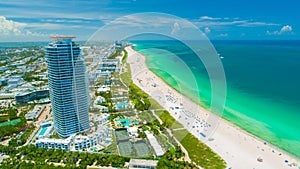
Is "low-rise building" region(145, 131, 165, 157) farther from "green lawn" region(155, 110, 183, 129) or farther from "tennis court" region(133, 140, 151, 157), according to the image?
"green lawn" region(155, 110, 183, 129)

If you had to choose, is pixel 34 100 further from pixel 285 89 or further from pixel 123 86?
pixel 285 89

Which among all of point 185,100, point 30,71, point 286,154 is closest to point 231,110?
point 185,100

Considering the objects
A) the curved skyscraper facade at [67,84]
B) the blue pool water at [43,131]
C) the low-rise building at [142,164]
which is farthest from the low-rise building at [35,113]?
the low-rise building at [142,164]

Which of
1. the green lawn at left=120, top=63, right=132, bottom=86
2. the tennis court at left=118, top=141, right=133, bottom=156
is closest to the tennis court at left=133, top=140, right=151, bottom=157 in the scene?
the tennis court at left=118, top=141, right=133, bottom=156

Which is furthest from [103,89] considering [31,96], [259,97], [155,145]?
[259,97]

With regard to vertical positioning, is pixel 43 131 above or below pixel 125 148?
above

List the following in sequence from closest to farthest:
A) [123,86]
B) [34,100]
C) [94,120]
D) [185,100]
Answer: [94,120], [185,100], [34,100], [123,86]

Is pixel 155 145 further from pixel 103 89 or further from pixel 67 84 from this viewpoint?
pixel 103 89

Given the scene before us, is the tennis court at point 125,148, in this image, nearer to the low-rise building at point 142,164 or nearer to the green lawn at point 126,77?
the low-rise building at point 142,164
